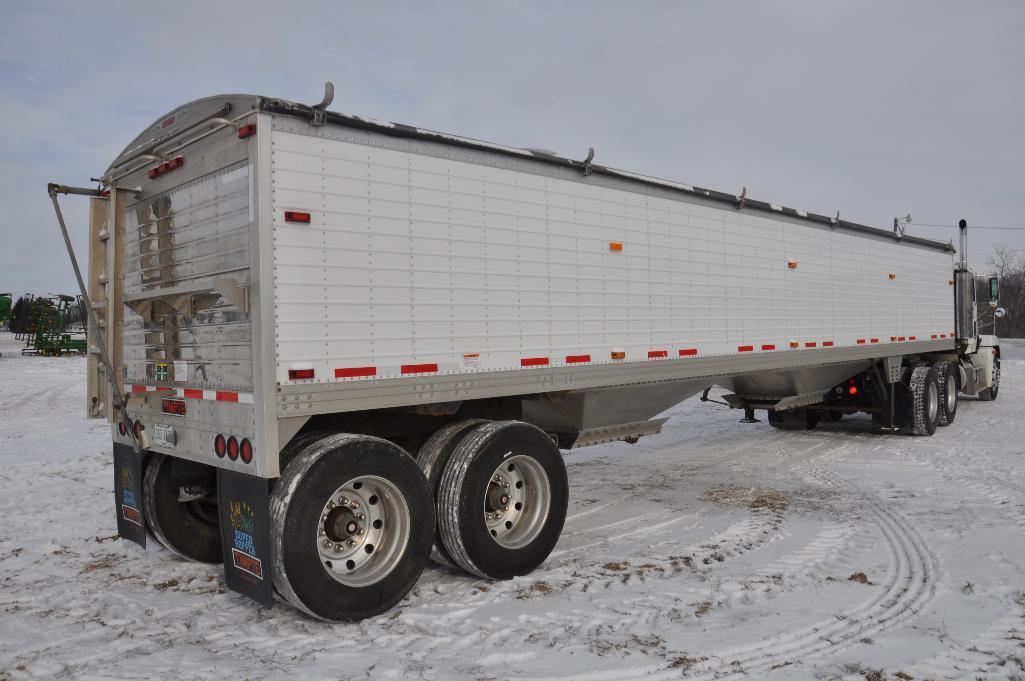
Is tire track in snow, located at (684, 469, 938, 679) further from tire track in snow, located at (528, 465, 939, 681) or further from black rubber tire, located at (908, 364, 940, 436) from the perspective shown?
black rubber tire, located at (908, 364, 940, 436)

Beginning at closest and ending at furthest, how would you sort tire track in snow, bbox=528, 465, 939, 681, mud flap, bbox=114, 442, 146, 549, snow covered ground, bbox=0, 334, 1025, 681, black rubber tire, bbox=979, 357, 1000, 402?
tire track in snow, bbox=528, 465, 939, 681 → snow covered ground, bbox=0, 334, 1025, 681 → mud flap, bbox=114, 442, 146, 549 → black rubber tire, bbox=979, 357, 1000, 402

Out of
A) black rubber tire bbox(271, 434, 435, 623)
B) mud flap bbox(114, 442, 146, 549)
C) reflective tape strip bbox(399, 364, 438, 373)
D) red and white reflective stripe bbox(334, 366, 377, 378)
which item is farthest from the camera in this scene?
mud flap bbox(114, 442, 146, 549)

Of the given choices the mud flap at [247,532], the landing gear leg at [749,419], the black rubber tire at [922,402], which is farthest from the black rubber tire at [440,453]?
the black rubber tire at [922,402]

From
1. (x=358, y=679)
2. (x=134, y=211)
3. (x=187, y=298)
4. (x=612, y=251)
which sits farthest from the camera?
(x=612, y=251)

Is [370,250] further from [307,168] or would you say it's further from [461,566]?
[461,566]

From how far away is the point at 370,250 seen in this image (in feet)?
15.3

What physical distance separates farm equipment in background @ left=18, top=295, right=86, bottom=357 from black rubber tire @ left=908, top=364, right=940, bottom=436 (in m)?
35.3

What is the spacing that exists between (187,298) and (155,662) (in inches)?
87.7

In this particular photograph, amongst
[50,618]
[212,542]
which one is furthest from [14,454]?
[50,618]

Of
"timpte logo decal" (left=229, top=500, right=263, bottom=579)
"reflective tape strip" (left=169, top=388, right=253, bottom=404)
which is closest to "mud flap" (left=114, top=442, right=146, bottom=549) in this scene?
"reflective tape strip" (left=169, top=388, right=253, bottom=404)

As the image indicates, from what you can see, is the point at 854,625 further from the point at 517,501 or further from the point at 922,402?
the point at 922,402

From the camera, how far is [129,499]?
5.66 metres

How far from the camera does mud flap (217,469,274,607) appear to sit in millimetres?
4227

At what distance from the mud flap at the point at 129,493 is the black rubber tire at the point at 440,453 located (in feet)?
6.84
